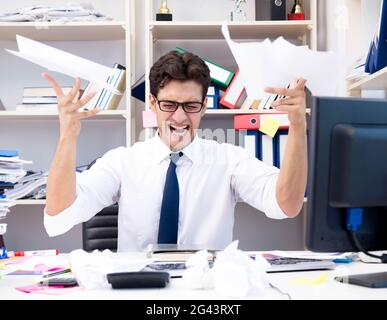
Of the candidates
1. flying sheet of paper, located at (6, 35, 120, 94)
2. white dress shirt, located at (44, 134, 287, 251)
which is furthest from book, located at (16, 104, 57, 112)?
flying sheet of paper, located at (6, 35, 120, 94)

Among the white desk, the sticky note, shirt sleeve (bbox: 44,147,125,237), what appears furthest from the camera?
the sticky note

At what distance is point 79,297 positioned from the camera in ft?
3.21

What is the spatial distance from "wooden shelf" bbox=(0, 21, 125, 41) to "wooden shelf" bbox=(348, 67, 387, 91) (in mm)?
1138

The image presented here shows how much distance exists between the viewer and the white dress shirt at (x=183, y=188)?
1.88 metres

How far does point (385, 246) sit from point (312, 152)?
28 centimetres

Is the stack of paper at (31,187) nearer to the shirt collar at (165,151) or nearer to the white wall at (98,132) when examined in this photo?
the white wall at (98,132)

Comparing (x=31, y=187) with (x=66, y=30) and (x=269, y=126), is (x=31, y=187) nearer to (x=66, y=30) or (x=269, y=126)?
(x=66, y=30)

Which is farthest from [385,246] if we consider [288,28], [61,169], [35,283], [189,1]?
[189,1]

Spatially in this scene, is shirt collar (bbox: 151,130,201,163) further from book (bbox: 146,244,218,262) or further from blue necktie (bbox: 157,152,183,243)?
book (bbox: 146,244,218,262)

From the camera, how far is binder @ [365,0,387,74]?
189 cm

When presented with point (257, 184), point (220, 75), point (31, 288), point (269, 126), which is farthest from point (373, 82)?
point (31, 288)

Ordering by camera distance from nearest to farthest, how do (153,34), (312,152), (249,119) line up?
(312,152) < (249,119) < (153,34)

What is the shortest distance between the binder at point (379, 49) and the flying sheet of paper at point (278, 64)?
0.68 meters
